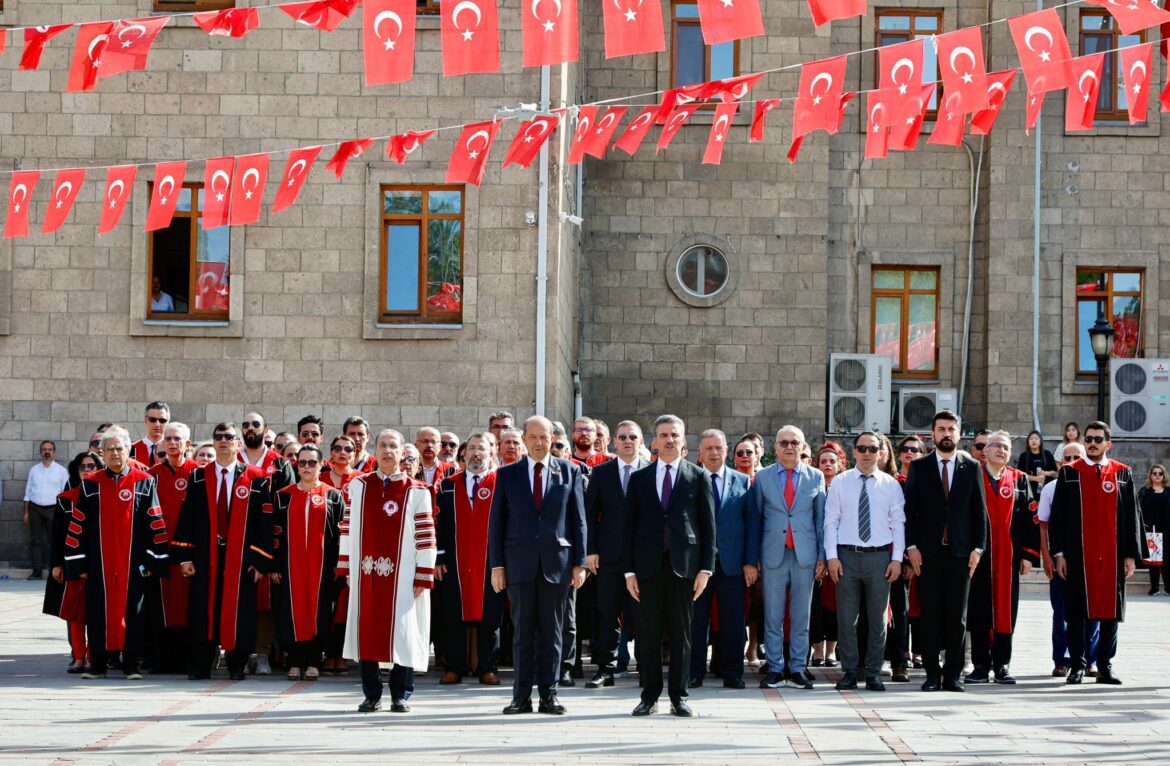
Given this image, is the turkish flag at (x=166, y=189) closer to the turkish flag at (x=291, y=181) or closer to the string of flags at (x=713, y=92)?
the string of flags at (x=713, y=92)

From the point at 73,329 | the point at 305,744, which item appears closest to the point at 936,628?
the point at 305,744

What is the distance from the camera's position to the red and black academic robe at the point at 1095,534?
13102 millimetres

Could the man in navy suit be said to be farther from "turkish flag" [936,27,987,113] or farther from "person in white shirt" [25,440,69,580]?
"person in white shirt" [25,440,69,580]

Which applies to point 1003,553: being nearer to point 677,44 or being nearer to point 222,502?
point 222,502

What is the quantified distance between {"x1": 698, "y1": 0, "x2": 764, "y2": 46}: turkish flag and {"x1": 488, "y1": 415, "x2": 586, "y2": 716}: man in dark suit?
10.6 feet

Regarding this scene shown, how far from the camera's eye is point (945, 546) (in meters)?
12.6

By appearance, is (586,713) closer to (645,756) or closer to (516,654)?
(516,654)

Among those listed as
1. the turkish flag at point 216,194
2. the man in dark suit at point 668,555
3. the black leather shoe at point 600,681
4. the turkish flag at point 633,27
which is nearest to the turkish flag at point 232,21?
the turkish flag at point 216,194

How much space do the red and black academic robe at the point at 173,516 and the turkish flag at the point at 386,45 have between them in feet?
11.1

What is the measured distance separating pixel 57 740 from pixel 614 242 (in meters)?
16.6

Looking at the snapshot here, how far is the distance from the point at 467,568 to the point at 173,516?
2360 millimetres

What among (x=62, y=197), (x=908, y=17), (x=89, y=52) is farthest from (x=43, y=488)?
(x=908, y=17)

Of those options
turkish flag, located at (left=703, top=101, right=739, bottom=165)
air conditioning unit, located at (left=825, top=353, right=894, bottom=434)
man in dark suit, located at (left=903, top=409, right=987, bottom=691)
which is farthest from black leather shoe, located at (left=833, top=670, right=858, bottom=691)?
air conditioning unit, located at (left=825, top=353, right=894, bottom=434)

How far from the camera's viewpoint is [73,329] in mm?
20906
